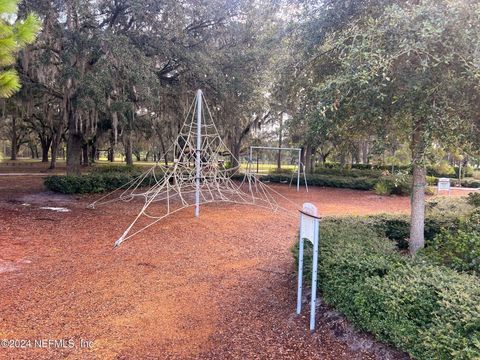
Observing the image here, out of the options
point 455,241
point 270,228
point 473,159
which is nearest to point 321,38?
point 473,159

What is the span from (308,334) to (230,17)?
9299 mm

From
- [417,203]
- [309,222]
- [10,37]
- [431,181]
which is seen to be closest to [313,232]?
[309,222]

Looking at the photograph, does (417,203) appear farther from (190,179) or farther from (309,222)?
(190,179)

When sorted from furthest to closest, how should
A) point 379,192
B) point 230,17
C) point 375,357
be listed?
1. point 379,192
2. point 230,17
3. point 375,357

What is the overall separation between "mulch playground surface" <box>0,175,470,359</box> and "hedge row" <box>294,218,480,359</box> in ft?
0.73

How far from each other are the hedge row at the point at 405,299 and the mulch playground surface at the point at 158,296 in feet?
0.73

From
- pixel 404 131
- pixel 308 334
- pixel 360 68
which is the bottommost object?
pixel 308 334

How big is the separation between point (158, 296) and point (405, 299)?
226 cm

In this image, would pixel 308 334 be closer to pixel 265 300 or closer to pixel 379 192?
pixel 265 300

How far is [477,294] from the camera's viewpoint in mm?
2041

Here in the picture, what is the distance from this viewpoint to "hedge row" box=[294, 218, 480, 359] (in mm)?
1831

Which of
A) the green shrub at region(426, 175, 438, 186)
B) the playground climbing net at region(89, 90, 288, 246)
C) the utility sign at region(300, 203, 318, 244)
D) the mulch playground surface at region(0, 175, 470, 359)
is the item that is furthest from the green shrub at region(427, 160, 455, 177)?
the playground climbing net at region(89, 90, 288, 246)

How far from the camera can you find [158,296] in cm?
338

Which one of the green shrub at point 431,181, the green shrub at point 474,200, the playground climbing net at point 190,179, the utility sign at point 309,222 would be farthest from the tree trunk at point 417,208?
the green shrub at point 431,181
